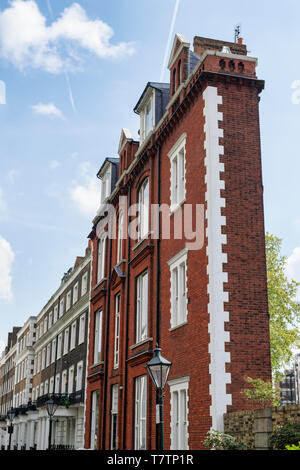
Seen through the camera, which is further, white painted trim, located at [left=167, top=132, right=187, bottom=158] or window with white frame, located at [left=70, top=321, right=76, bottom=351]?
window with white frame, located at [left=70, top=321, right=76, bottom=351]

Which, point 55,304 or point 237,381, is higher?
point 55,304

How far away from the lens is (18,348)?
71.1 meters

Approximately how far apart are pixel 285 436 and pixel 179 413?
19.5ft

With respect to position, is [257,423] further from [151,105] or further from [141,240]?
[151,105]

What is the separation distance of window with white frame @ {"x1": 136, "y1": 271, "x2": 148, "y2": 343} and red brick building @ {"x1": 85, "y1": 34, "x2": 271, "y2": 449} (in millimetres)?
43

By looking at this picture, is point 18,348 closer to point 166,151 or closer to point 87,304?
point 87,304

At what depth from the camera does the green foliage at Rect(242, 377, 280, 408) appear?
564 inches

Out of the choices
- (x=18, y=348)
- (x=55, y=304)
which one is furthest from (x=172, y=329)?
(x=18, y=348)

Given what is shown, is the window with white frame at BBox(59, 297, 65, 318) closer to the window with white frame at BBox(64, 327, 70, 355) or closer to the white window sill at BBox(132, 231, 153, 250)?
the window with white frame at BBox(64, 327, 70, 355)

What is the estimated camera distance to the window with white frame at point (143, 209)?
23.1 m

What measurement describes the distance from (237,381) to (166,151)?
31.0 feet

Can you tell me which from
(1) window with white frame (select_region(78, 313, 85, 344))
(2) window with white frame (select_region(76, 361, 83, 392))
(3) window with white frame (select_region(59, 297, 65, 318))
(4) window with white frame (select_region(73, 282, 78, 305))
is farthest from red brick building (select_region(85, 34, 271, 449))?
(3) window with white frame (select_region(59, 297, 65, 318))

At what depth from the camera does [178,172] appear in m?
20.1

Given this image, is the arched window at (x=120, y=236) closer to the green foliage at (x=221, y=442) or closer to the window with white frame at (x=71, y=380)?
the green foliage at (x=221, y=442)
